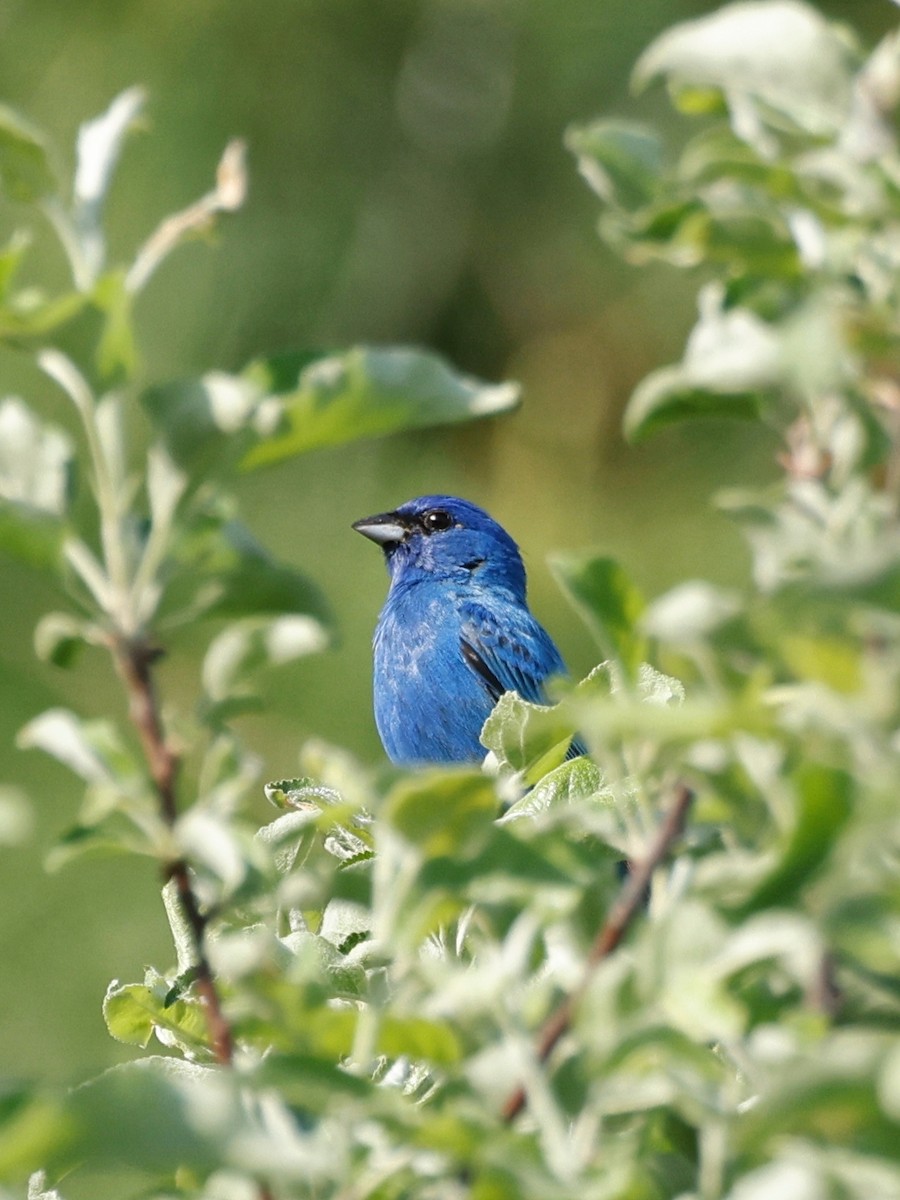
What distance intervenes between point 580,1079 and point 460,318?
15.3 ft

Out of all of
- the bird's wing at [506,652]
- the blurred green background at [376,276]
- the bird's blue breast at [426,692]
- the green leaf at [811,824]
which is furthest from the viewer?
the blurred green background at [376,276]

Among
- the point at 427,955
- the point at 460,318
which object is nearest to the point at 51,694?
the point at 460,318

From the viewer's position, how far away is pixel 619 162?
2.68 ft

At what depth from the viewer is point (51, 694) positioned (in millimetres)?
4457

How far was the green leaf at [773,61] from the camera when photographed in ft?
2.52

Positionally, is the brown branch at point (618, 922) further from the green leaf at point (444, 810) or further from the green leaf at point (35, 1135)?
the green leaf at point (35, 1135)

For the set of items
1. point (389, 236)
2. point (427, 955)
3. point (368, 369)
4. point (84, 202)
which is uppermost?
point (389, 236)

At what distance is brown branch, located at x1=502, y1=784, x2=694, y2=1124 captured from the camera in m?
0.78

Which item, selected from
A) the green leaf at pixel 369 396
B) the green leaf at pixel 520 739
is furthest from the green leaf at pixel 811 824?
the green leaf at pixel 520 739

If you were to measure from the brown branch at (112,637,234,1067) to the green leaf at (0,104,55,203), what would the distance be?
0.72 ft

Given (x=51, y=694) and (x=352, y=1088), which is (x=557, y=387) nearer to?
(x=51, y=694)

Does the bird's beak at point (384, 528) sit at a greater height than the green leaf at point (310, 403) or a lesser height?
greater

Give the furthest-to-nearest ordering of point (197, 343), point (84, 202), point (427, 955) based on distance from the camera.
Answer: point (197, 343)
point (427, 955)
point (84, 202)

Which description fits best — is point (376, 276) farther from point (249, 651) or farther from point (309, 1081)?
point (309, 1081)
